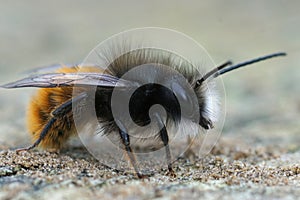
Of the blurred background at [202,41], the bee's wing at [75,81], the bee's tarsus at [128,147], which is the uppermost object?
the blurred background at [202,41]

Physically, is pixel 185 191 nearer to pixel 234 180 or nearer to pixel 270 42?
pixel 234 180

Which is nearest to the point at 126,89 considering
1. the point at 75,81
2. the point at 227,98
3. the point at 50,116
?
the point at 75,81

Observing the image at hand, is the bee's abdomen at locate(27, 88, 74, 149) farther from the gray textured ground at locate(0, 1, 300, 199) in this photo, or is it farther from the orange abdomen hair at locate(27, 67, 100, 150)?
the gray textured ground at locate(0, 1, 300, 199)

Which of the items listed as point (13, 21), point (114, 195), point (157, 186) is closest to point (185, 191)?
point (157, 186)

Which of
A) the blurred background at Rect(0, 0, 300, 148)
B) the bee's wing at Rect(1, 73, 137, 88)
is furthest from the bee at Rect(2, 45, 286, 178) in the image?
the blurred background at Rect(0, 0, 300, 148)

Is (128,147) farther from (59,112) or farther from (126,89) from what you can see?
(59,112)

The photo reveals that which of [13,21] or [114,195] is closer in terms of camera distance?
[114,195]

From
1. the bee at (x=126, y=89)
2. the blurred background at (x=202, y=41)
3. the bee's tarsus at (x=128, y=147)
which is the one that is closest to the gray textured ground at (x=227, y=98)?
the blurred background at (x=202, y=41)

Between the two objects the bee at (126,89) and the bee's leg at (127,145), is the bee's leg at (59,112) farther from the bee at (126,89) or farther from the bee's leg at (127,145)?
the bee's leg at (127,145)
